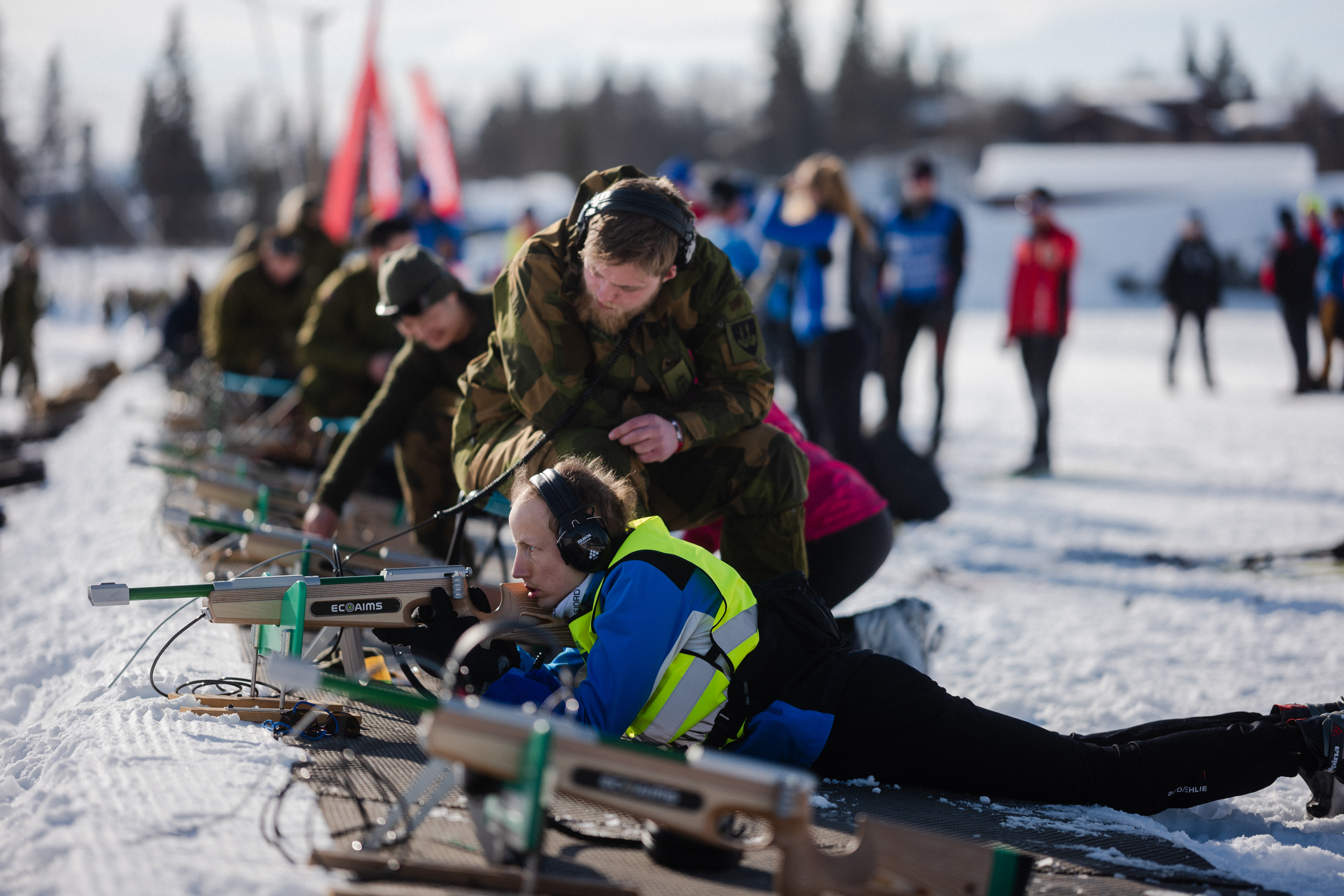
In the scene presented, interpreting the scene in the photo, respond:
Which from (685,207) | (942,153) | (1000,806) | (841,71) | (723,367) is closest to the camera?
(1000,806)

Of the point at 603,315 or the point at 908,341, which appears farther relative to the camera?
the point at 908,341

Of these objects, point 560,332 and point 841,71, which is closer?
point 560,332

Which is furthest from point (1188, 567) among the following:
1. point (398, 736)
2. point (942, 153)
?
point (942, 153)

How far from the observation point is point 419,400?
3.88 metres

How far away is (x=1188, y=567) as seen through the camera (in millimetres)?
5203

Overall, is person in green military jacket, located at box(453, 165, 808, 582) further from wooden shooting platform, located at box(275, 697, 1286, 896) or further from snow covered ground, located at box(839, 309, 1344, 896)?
snow covered ground, located at box(839, 309, 1344, 896)

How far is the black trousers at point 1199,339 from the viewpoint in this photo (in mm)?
11914

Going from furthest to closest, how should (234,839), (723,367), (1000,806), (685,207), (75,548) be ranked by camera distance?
1. (75,548)
2. (723,367)
3. (685,207)
4. (1000,806)
5. (234,839)

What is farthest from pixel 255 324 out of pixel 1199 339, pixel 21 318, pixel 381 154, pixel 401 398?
pixel 1199 339

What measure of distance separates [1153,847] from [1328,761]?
0.58 meters

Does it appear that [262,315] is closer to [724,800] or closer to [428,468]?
[428,468]

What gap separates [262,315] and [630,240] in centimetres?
527

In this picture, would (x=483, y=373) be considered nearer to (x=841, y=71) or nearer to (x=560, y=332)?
(x=560, y=332)

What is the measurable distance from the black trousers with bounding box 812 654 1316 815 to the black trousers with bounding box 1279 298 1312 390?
9942 mm
